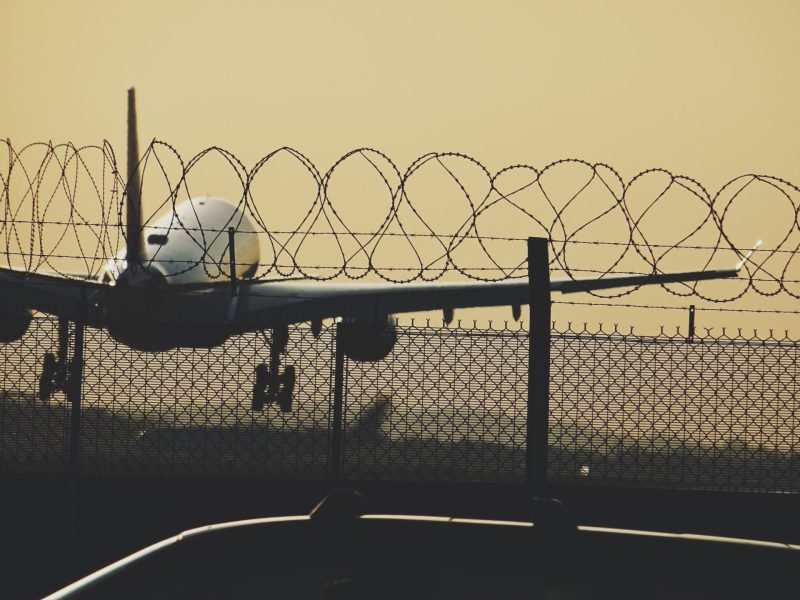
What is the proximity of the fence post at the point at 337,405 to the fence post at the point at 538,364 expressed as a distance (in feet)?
5.04

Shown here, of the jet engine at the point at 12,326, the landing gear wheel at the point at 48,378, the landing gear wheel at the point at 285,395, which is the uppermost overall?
the jet engine at the point at 12,326

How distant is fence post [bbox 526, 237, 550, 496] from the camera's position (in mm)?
7355

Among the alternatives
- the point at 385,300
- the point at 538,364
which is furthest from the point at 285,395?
the point at 385,300

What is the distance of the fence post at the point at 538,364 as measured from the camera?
24.1 feet

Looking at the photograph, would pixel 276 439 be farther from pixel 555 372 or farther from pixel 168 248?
pixel 555 372

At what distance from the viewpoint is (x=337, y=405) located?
8484 millimetres

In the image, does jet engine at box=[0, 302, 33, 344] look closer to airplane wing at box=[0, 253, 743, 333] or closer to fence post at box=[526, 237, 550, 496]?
fence post at box=[526, 237, 550, 496]

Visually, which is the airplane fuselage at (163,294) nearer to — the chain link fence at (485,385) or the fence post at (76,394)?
the chain link fence at (485,385)

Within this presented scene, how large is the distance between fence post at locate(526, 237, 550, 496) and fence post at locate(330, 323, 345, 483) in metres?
1.54

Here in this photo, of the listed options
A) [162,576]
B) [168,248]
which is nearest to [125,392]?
[162,576]

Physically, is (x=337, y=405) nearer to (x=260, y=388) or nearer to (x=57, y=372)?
(x=57, y=372)

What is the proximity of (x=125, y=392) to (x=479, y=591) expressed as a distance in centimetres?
712

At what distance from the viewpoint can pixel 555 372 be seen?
9516 mm

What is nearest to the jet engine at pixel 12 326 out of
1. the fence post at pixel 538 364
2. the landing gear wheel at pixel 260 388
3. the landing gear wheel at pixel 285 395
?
the landing gear wheel at pixel 260 388
